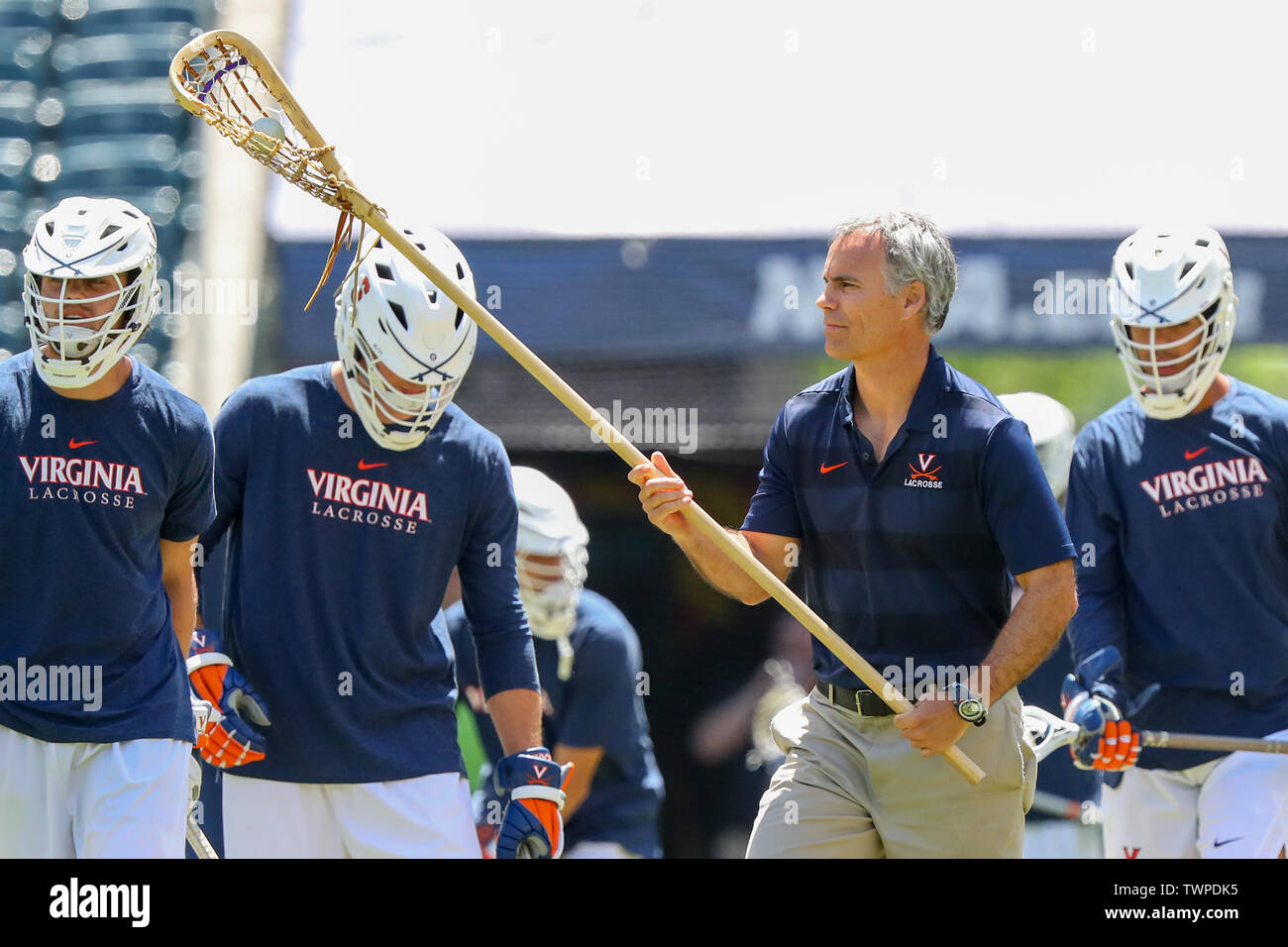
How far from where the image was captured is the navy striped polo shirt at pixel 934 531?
3936 millimetres

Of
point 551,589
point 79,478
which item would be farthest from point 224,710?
point 551,589

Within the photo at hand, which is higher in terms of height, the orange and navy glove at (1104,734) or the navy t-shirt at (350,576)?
the navy t-shirt at (350,576)

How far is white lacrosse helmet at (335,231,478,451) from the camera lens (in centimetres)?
451

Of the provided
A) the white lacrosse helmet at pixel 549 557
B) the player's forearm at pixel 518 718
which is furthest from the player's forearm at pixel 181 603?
the white lacrosse helmet at pixel 549 557

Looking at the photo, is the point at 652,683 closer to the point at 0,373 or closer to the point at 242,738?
the point at 242,738

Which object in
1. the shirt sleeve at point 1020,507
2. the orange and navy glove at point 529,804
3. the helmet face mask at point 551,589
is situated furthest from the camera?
the helmet face mask at point 551,589

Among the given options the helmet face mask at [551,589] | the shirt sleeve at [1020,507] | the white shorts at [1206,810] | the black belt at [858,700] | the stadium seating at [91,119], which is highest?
the stadium seating at [91,119]

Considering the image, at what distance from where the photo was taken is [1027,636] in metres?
3.85

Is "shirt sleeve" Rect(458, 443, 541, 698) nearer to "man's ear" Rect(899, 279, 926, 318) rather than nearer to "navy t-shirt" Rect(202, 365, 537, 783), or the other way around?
"navy t-shirt" Rect(202, 365, 537, 783)

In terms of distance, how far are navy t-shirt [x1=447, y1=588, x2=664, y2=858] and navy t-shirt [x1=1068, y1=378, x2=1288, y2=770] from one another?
1.69 metres

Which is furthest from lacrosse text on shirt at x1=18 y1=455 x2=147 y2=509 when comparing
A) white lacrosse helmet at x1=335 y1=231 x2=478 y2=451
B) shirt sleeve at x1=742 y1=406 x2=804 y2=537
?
shirt sleeve at x1=742 y1=406 x2=804 y2=537

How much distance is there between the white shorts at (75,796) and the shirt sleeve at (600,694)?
224 centimetres

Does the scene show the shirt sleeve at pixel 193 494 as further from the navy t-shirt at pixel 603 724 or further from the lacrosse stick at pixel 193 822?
the navy t-shirt at pixel 603 724

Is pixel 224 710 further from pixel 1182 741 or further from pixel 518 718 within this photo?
pixel 1182 741
